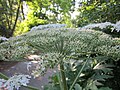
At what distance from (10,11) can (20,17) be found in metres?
1.85

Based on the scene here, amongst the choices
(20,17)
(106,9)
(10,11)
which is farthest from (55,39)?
(20,17)

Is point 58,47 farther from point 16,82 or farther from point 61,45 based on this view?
point 16,82

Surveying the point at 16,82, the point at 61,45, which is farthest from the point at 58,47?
the point at 16,82

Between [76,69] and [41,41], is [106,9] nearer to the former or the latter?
[76,69]

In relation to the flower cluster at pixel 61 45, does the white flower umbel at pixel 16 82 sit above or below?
below

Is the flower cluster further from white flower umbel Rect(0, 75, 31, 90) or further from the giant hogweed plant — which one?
white flower umbel Rect(0, 75, 31, 90)

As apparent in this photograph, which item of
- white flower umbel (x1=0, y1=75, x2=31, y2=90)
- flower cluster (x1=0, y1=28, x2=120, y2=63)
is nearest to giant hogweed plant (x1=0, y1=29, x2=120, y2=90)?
flower cluster (x1=0, y1=28, x2=120, y2=63)

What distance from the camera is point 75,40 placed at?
1234 millimetres

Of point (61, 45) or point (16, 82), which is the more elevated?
point (61, 45)

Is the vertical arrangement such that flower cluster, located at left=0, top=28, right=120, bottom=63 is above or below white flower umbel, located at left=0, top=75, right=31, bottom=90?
above

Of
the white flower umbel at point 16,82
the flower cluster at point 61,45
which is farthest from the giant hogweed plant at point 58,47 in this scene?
the white flower umbel at point 16,82

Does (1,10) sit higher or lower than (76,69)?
higher

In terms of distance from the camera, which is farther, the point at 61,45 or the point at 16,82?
the point at 61,45

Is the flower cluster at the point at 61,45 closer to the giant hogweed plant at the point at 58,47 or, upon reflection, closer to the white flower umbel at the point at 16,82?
the giant hogweed plant at the point at 58,47
